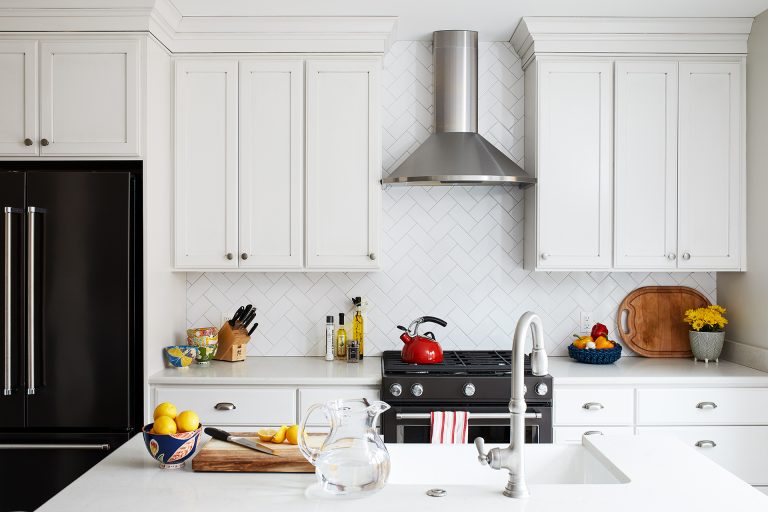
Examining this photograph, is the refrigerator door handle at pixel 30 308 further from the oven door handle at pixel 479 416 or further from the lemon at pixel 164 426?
the oven door handle at pixel 479 416

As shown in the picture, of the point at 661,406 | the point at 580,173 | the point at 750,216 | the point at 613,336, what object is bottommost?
the point at 661,406

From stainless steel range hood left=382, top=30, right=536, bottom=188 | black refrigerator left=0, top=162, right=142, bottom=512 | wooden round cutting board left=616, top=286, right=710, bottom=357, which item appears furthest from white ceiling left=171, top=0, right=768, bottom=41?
wooden round cutting board left=616, top=286, right=710, bottom=357

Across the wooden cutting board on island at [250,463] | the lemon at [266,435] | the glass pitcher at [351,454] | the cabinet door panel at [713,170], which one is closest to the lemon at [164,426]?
the wooden cutting board on island at [250,463]

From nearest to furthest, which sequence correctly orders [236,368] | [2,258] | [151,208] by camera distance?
1. [2,258]
2. [151,208]
3. [236,368]

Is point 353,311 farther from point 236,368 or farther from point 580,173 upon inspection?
point 580,173

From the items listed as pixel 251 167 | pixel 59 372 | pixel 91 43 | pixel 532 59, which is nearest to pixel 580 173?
pixel 532 59

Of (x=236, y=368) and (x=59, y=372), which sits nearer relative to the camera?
(x=59, y=372)

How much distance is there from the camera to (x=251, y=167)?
11.5ft

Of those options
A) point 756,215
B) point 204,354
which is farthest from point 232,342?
point 756,215

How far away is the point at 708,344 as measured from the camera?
3576 millimetres

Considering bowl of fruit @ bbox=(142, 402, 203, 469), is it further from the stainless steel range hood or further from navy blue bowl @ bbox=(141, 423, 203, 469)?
the stainless steel range hood

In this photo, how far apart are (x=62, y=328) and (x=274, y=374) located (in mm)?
967

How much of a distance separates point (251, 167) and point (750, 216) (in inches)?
101

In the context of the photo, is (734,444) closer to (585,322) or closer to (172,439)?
(585,322)
